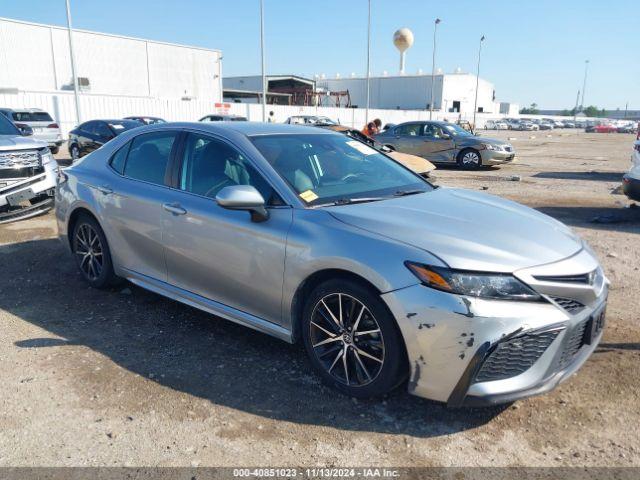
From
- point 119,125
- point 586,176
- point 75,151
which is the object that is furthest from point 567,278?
point 75,151

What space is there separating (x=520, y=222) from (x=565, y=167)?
1607 cm

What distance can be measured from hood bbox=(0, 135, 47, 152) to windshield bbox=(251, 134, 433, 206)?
5837 millimetres

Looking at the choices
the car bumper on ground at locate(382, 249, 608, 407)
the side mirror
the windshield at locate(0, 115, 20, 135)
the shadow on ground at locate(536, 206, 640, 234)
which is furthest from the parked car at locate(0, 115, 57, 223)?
the shadow on ground at locate(536, 206, 640, 234)

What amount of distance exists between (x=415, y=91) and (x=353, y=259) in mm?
79838

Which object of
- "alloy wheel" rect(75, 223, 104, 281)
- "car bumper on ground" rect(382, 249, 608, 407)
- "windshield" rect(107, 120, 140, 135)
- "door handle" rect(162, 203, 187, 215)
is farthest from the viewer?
"windshield" rect(107, 120, 140, 135)

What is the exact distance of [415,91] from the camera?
257 ft

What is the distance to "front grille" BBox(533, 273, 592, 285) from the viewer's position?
2768mm

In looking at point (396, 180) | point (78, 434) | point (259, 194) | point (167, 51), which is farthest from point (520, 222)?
point (167, 51)

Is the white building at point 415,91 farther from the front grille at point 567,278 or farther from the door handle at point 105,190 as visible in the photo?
the front grille at point 567,278

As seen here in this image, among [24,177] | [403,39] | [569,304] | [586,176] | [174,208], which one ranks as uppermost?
[403,39]

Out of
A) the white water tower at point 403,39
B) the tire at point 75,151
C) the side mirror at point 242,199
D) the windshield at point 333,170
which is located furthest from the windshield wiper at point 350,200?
the white water tower at point 403,39

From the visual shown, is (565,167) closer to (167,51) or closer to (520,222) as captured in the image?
(520,222)

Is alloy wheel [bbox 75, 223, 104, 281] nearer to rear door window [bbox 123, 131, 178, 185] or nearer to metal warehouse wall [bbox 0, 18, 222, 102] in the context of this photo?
rear door window [bbox 123, 131, 178, 185]

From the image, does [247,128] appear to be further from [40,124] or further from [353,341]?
[40,124]
